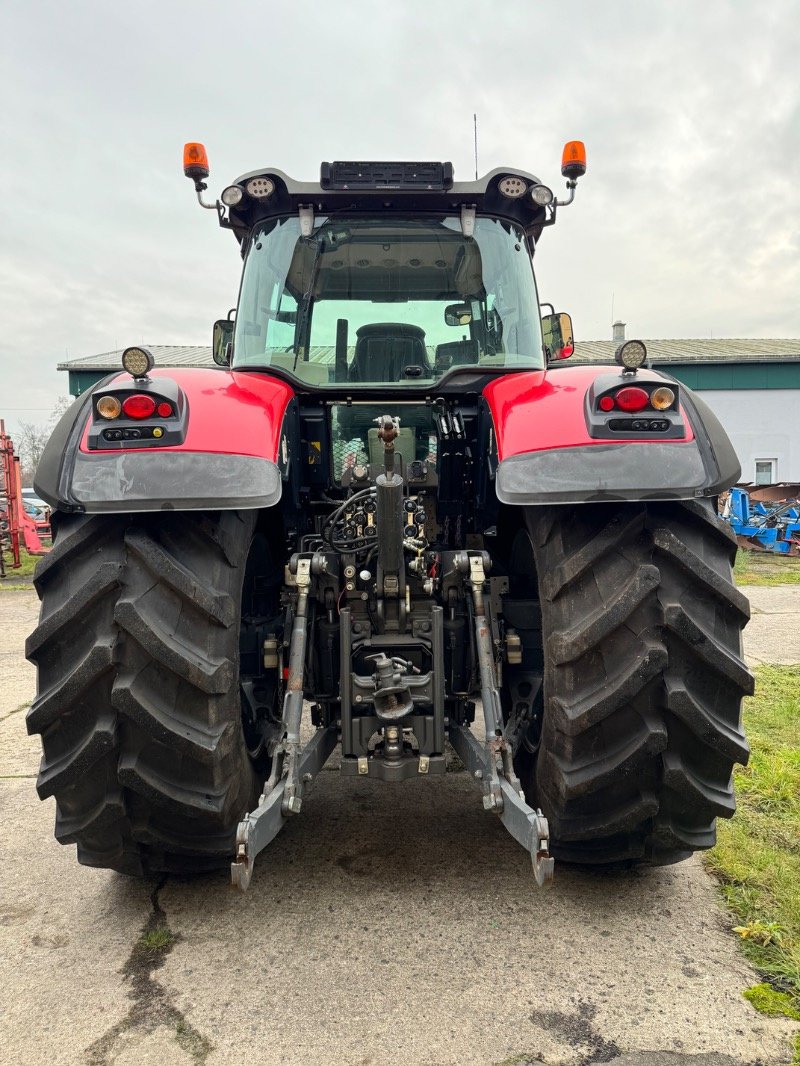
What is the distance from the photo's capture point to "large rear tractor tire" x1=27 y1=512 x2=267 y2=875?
208cm

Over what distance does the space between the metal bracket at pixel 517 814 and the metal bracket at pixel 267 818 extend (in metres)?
0.48

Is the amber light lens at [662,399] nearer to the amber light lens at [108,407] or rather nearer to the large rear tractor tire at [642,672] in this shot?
the large rear tractor tire at [642,672]

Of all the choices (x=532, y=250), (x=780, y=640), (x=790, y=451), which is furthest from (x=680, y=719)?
(x=790, y=451)

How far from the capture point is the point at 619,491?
6.86ft

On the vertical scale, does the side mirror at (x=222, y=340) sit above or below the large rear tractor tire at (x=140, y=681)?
above

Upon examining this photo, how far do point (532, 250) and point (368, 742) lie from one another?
2.40m

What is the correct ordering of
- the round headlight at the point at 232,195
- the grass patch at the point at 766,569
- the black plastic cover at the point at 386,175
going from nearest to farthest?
the black plastic cover at the point at 386,175 → the round headlight at the point at 232,195 → the grass patch at the point at 766,569

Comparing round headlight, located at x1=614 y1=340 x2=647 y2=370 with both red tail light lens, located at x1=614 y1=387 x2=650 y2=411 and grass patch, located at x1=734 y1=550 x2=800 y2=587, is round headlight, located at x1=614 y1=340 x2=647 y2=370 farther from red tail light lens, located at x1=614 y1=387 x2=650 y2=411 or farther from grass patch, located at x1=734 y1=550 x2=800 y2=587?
grass patch, located at x1=734 y1=550 x2=800 y2=587

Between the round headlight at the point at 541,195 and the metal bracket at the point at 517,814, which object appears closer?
the metal bracket at the point at 517,814

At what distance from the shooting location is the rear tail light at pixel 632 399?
220 centimetres

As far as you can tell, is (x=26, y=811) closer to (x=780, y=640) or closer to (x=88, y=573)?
(x=88, y=573)

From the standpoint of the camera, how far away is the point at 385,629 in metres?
2.67

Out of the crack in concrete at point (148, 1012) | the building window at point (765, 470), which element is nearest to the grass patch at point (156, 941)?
the crack in concrete at point (148, 1012)

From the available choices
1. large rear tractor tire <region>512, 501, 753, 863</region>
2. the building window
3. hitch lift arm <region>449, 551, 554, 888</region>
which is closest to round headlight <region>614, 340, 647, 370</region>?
large rear tractor tire <region>512, 501, 753, 863</region>
